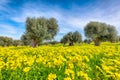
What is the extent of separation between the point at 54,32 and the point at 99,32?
16.6 m

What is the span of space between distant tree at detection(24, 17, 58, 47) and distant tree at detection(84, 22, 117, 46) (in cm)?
1485

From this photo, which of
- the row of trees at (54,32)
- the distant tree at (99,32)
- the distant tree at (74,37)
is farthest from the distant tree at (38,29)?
the distant tree at (74,37)

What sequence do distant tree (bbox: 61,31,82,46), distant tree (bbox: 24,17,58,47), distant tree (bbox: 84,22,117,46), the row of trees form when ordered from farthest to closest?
distant tree (bbox: 61,31,82,46) < distant tree (bbox: 84,22,117,46) < the row of trees < distant tree (bbox: 24,17,58,47)

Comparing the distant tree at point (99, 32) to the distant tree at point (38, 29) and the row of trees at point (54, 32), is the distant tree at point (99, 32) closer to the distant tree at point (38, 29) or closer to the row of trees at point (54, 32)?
the row of trees at point (54, 32)

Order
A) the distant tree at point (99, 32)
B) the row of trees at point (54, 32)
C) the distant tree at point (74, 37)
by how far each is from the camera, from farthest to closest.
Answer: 1. the distant tree at point (74, 37)
2. the distant tree at point (99, 32)
3. the row of trees at point (54, 32)

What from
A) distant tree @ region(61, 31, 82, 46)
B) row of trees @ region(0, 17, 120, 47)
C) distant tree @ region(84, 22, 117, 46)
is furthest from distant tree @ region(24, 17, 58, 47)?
distant tree @ region(61, 31, 82, 46)

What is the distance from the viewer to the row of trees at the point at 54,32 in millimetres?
40938

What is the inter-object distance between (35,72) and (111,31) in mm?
56209

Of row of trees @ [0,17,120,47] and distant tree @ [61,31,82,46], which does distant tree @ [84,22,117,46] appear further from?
distant tree @ [61,31,82,46]

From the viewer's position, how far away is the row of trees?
40.9 m

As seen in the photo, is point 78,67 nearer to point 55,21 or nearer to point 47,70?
point 47,70

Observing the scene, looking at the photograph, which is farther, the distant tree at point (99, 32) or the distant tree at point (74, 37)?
the distant tree at point (74, 37)

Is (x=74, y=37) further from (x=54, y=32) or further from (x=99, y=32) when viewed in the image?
(x=54, y=32)

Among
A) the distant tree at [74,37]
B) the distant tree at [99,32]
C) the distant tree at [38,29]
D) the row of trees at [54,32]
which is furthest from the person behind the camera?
the distant tree at [74,37]
